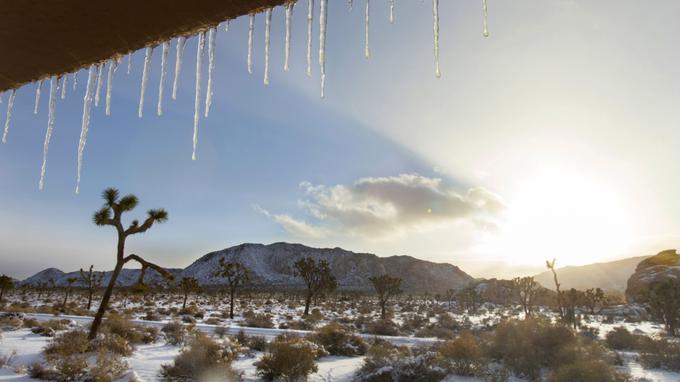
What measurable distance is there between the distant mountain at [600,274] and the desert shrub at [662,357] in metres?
180

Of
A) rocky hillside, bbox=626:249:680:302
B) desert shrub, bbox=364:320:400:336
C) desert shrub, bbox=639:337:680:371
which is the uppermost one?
rocky hillside, bbox=626:249:680:302

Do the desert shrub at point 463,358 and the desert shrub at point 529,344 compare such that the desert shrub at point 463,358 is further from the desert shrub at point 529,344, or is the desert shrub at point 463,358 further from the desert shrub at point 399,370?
the desert shrub at point 529,344

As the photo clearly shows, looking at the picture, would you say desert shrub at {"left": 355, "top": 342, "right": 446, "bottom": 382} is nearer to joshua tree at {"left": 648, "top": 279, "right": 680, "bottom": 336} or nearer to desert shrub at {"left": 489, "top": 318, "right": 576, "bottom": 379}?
desert shrub at {"left": 489, "top": 318, "right": 576, "bottom": 379}

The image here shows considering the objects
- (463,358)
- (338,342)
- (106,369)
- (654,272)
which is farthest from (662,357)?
(654,272)

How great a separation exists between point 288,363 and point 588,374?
26.0 feet

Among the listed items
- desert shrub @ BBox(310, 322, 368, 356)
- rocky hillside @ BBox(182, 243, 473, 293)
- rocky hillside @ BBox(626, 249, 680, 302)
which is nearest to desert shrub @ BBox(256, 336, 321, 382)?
desert shrub @ BBox(310, 322, 368, 356)

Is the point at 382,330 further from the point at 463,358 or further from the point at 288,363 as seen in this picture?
Answer: the point at 288,363

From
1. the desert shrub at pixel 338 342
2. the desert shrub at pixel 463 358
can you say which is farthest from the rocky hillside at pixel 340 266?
the desert shrub at pixel 463 358

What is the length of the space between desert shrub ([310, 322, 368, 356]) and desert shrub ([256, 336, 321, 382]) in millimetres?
4661

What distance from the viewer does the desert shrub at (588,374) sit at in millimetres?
10555

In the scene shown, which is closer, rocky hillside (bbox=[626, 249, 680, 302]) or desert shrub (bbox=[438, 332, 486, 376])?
desert shrub (bbox=[438, 332, 486, 376])

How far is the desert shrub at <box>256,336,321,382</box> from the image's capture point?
10.8 meters

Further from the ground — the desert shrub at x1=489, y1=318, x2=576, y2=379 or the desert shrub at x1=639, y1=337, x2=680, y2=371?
the desert shrub at x1=489, y1=318, x2=576, y2=379

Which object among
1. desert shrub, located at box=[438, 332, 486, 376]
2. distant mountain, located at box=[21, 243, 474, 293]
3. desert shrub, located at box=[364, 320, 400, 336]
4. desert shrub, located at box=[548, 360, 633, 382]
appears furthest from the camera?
distant mountain, located at box=[21, 243, 474, 293]
